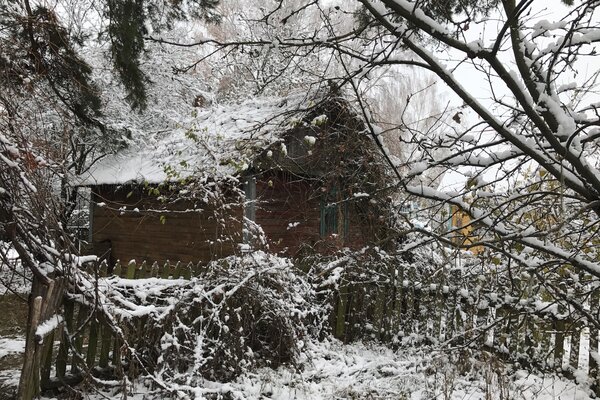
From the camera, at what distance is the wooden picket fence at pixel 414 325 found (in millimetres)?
4719

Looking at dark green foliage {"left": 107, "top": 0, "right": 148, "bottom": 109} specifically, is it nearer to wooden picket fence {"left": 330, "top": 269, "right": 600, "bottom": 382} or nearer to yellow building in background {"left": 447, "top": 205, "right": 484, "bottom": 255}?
yellow building in background {"left": 447, "top": 205, "right": 484, "bottom": 255}

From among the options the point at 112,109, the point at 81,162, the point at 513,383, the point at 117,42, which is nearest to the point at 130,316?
the point at 117,42

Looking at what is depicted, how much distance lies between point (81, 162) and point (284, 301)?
1119 cm

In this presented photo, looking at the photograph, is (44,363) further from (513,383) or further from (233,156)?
(513,383)

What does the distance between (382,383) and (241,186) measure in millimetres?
5601

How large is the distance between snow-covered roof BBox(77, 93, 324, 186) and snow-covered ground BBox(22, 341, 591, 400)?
2.88 meters

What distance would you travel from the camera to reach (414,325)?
651 centimetres

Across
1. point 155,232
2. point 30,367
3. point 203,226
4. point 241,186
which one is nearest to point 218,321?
point 30,367

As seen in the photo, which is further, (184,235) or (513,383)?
(184,235)

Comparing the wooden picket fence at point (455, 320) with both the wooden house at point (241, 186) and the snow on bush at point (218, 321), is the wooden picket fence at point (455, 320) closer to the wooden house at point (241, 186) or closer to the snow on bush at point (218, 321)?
the wooden house at point (241, 186)

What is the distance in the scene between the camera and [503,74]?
8.64ft

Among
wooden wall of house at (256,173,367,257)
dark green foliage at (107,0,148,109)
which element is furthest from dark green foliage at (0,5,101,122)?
wooden wall of house at (256,173,367,257)

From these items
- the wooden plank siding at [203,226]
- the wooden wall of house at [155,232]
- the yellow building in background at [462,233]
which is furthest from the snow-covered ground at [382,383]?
the wooden wall of house at [155,232]

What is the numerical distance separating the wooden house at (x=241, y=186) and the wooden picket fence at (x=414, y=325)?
1.14 m
